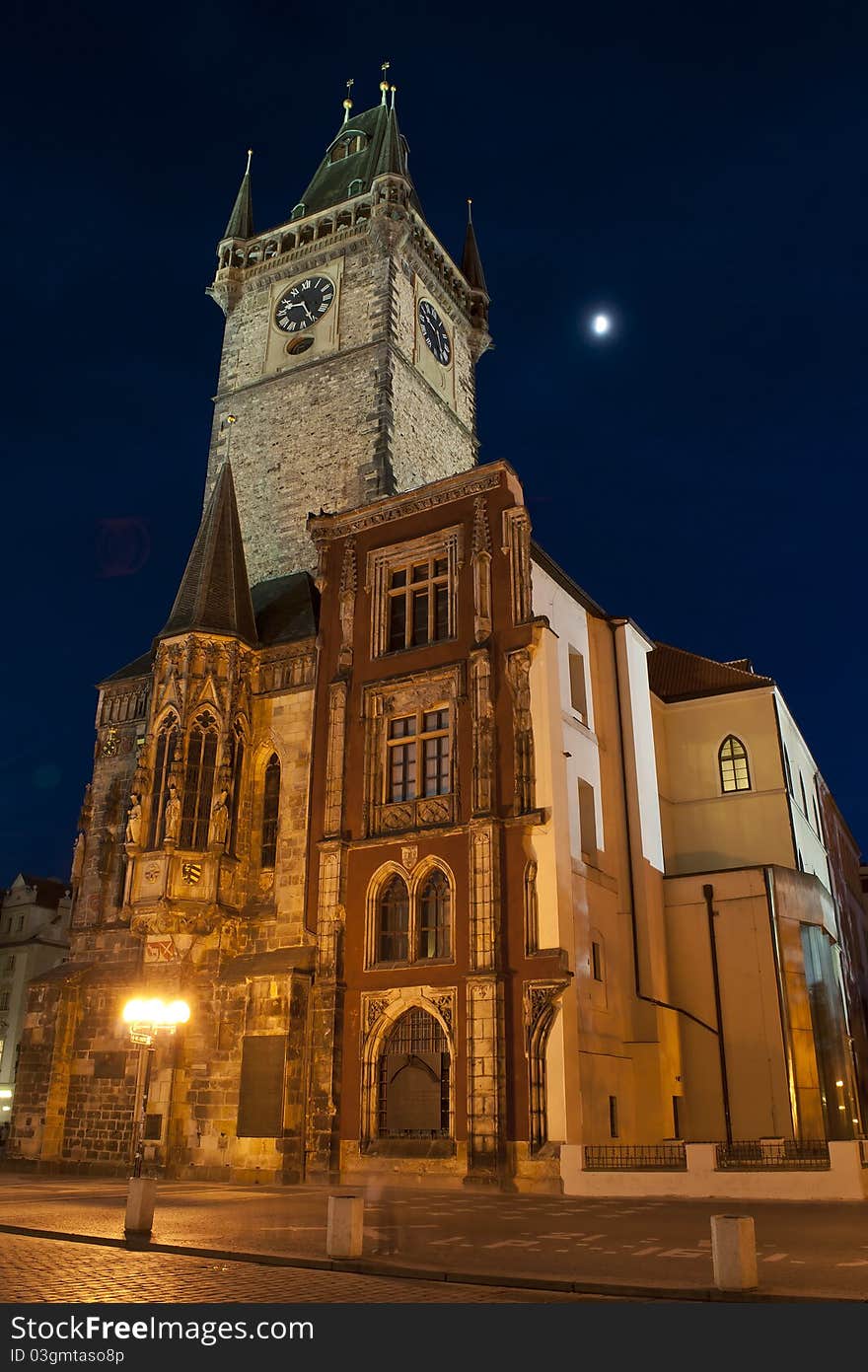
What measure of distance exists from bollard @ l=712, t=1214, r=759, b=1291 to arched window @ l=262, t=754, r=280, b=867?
20487 millimetres

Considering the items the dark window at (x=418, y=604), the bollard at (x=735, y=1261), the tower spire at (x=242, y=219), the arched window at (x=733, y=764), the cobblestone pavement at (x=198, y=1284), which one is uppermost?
the tower spire at (x=242, y=219)

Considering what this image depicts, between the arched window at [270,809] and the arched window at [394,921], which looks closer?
the arched window at [394,921]

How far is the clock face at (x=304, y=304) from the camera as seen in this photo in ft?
141

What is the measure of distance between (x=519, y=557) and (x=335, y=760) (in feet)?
23.6

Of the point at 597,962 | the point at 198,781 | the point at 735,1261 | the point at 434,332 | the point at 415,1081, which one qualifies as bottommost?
the point at 735,1261

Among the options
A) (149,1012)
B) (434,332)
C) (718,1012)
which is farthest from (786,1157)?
(434,332)

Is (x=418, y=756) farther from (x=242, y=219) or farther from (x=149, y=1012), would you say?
(x=242, y=219)

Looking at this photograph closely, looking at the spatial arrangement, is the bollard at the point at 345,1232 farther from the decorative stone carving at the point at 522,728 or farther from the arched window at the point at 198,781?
the arched window at the point at 198,781

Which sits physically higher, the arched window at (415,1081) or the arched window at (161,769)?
the arched window at (161,769)

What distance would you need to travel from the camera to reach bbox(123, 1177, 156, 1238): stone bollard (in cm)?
1338

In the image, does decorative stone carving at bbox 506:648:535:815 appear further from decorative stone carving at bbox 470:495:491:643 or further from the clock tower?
the clock tower

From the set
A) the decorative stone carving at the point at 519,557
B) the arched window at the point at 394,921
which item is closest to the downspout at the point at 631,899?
the decorative stone carving at the point at 519,557

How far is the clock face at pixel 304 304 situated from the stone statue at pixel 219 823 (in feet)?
74.6

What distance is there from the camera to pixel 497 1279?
9.80m
